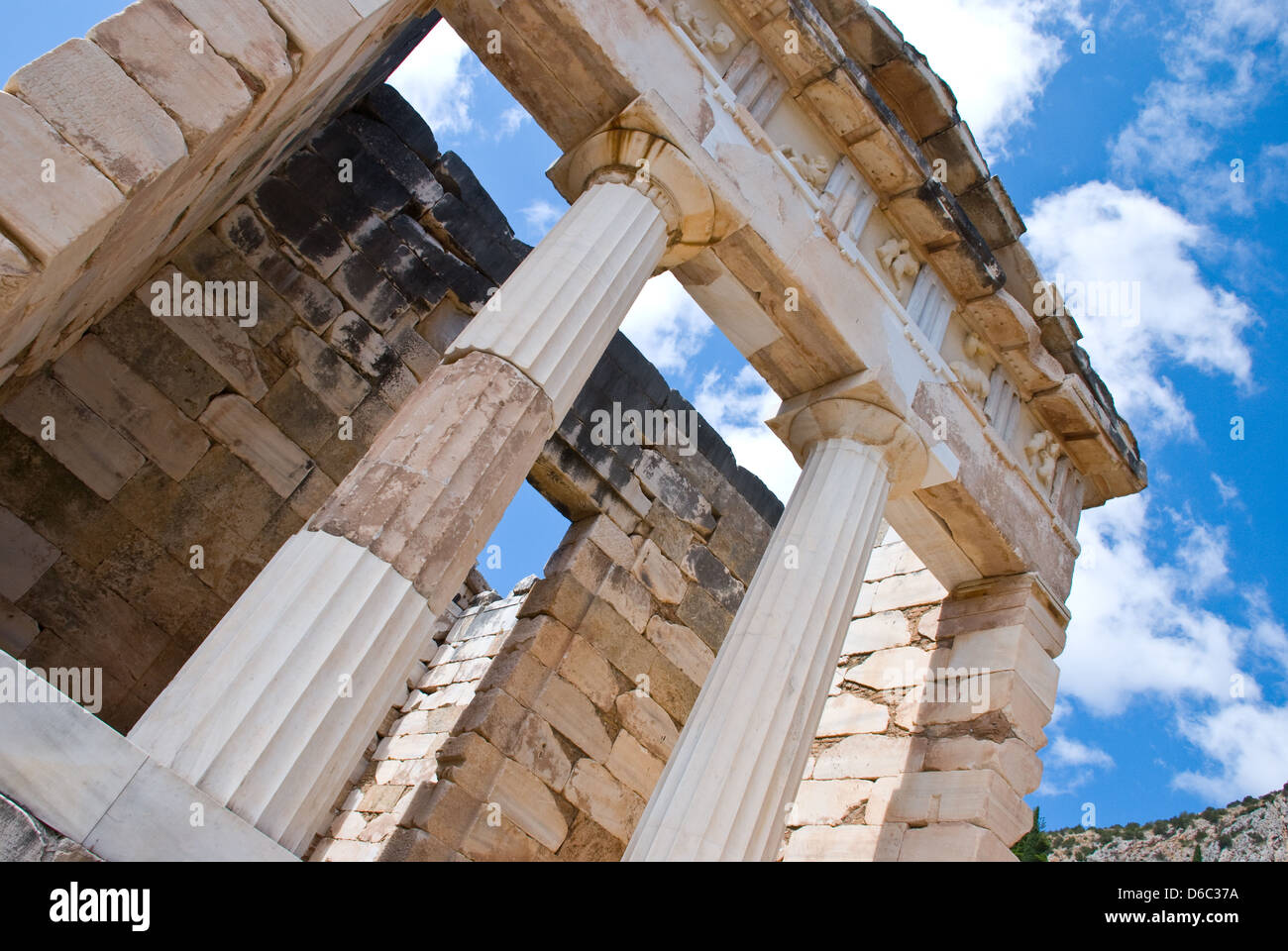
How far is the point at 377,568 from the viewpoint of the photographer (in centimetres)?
435

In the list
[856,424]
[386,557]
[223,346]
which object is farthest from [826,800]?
[223,346]

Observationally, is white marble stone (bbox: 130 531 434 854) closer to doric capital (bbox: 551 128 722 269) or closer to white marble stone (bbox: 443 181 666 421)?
white marble stone (bbox: 443 181 666 421)

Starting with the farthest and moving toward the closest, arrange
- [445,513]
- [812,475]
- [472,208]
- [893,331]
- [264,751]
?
[472,208] → [893,331] → [812,475] → [445,513] → [264,751]

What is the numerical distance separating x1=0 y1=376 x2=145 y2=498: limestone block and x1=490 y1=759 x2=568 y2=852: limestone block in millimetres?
3601

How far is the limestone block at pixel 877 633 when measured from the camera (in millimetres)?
9109

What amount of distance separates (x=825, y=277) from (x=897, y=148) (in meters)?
1.42

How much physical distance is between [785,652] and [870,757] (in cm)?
286

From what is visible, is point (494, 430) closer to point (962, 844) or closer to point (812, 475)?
point (812, 475)

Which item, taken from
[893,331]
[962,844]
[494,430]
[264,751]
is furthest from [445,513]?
[962,844]

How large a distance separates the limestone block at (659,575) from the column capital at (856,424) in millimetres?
2212

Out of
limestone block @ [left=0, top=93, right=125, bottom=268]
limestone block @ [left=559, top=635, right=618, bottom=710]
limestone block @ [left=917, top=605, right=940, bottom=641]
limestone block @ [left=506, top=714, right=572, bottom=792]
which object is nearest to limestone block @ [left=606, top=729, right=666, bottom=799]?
limestone block @ [left=559, top=635, right=618, bottom=710]

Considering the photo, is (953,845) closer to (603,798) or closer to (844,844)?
(844,844)

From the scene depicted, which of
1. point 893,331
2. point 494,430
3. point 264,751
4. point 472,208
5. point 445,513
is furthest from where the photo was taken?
point 472,208

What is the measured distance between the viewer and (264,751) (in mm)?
3795
